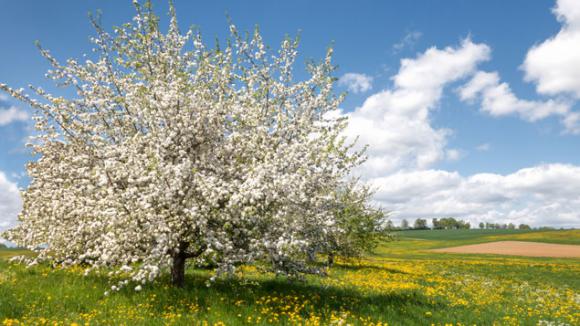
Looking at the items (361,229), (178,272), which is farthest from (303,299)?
(361,229)

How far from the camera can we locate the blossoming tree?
11.2 metres

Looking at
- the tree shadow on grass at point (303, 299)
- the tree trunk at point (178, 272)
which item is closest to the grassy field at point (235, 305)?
the tree shadow on grass at point (303, 299)

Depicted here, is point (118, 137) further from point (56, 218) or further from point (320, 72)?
point (320, 72)

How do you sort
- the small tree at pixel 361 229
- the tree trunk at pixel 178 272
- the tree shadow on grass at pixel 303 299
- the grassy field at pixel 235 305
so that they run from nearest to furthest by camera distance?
1. the grassy field at pixel 235 305
2. the tree shadow on grass at pixel 303 299
3. the tree trunk at pixel 178 272
4. the small tree at pixel 361 229

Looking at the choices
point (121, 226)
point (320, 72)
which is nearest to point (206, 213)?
point (121, 226)

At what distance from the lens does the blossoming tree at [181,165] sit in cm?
Answer: 1121

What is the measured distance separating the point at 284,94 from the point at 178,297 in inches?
305

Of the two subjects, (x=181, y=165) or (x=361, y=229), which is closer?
(x=181, y=165)

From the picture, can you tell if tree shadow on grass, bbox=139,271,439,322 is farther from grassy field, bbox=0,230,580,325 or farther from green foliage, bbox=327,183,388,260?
green foliage, bbox=327,183,388,260

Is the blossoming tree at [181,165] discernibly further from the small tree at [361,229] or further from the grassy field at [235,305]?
the small tree at [361,229]

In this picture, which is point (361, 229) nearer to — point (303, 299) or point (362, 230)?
point (362, 230)

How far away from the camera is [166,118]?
503 inches

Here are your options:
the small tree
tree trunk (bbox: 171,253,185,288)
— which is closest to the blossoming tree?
tree trunk (bbox: 171,253,185,288)

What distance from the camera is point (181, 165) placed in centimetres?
1126
